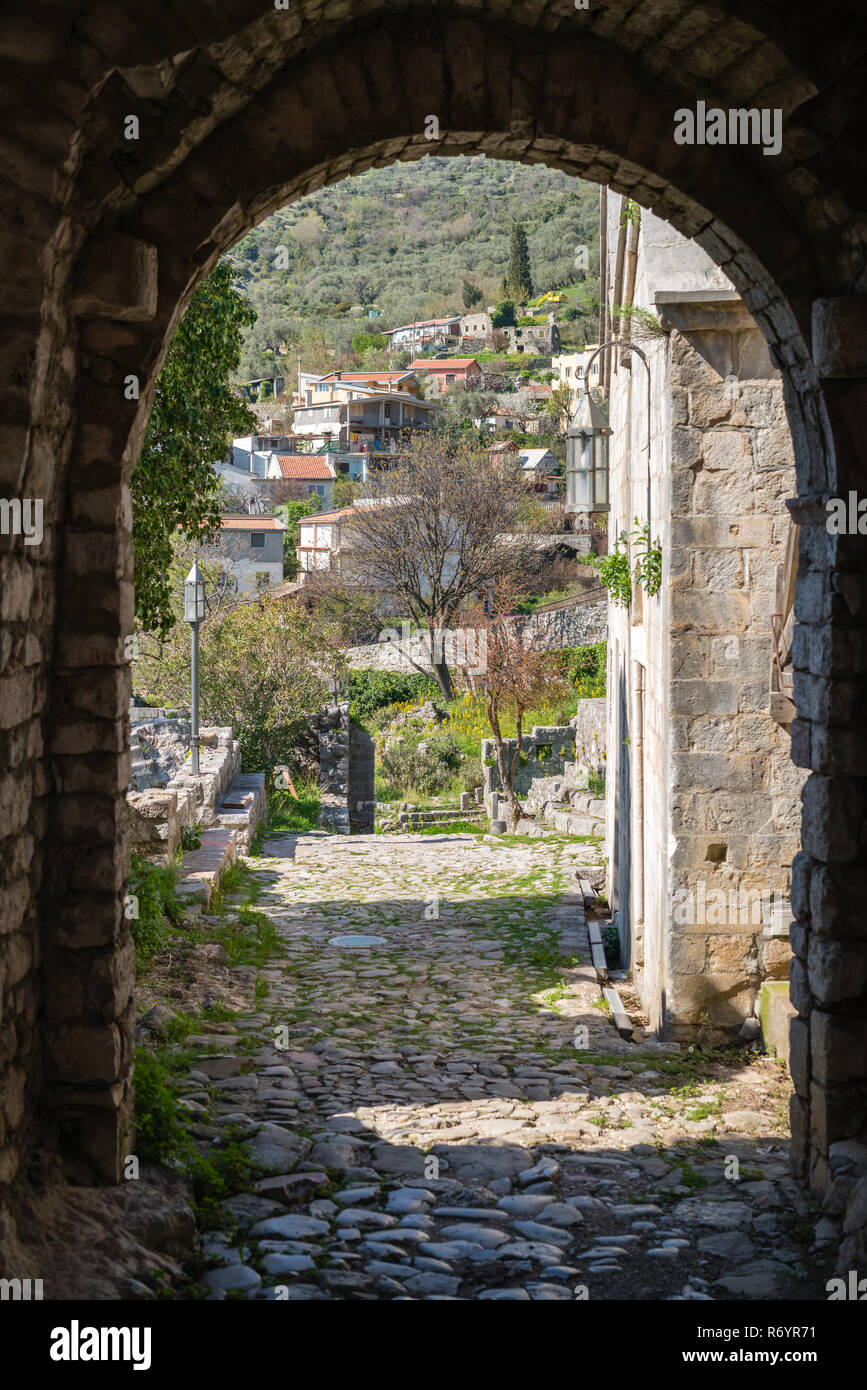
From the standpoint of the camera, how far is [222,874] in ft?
33.7

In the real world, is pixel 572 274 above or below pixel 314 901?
above

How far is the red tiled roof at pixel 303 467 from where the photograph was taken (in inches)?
1962

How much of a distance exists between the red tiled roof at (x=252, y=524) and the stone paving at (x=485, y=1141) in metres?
29.7

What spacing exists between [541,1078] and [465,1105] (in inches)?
24.3

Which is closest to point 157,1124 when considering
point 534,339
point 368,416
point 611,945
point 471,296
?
point 611,945

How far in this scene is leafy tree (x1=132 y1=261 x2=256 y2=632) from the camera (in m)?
6.92

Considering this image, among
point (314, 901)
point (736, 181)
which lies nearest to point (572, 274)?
point (314, 901)

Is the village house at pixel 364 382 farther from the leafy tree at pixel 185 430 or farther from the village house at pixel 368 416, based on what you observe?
the leafy tree at pixel 185 430

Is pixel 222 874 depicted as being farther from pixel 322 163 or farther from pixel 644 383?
pixel 322 163

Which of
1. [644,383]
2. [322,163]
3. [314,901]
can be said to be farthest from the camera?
[314,901]

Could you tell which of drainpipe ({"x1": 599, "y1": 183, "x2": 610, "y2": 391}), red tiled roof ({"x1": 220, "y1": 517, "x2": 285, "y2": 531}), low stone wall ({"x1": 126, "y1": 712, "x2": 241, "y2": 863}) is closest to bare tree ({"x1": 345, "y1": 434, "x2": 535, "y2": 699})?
red tiled roof ({"x1": 220, "y1": 517, "x2": 285, "y2": 531})

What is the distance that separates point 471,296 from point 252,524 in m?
44.3

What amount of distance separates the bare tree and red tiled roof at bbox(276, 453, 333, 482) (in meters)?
19.0

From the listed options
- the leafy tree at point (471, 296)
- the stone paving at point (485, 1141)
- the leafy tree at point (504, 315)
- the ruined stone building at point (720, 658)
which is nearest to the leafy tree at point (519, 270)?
the leafy tree at point (504, 315)
